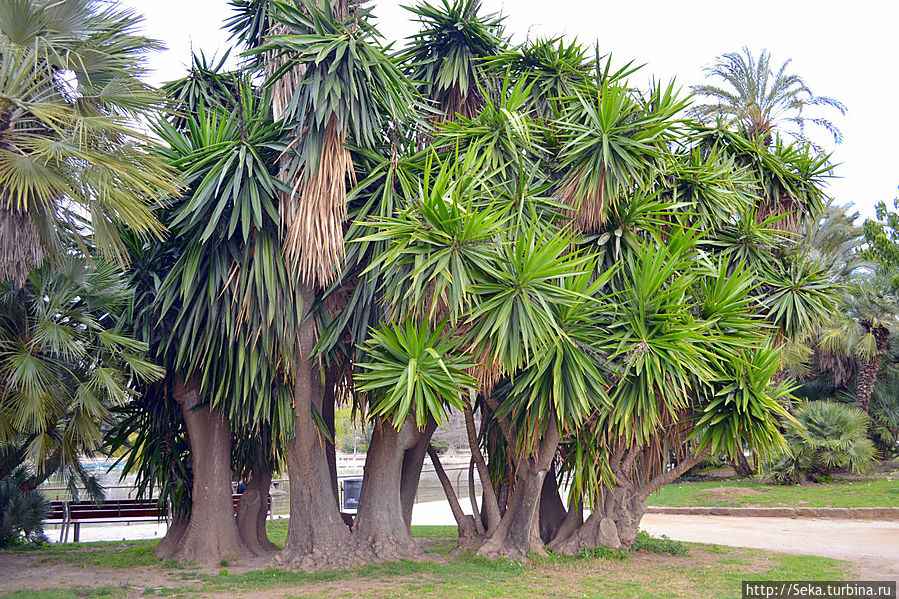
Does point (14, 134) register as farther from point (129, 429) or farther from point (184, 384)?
point (129, 429)

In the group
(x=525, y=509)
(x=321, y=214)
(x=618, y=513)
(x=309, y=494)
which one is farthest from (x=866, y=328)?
(x=321, y=214)

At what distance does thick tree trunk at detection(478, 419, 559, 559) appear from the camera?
1090cm

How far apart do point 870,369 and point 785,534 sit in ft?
34.3

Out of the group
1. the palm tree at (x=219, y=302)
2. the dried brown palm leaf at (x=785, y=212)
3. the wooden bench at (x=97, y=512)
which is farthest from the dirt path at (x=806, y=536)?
the wooden bench at (x=97, y=512)

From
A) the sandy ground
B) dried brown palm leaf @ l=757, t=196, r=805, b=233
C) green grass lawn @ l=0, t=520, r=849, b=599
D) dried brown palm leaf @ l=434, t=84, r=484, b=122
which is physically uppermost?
dried brown palm leaf @ l=434, t=84, r=484, b=122

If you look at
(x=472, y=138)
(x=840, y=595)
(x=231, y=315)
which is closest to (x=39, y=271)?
(x=231, y=315)

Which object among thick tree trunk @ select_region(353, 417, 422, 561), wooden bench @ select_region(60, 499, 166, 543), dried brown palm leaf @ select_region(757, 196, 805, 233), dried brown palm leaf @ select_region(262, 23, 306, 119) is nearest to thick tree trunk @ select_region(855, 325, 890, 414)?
dried brown palm leaf @ select_region(757, 196, 805, 233)

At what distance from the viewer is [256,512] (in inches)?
485

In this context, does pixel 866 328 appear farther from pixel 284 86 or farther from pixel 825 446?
pixel 284 86

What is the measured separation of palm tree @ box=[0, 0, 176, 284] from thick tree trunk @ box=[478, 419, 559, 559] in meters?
6.38

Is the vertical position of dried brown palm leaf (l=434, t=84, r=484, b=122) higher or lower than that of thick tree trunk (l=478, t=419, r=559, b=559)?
higher

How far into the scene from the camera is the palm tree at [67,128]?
666 cm

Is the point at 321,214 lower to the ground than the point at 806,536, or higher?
higher

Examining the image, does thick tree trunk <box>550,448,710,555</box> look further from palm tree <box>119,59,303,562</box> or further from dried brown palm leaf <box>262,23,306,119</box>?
dried brown palm leaf <box>262,23,306,119</box>
